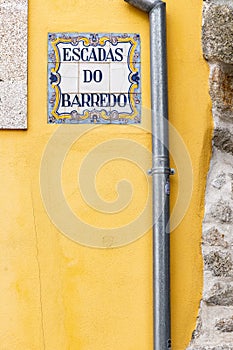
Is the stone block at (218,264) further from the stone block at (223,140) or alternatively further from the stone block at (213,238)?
the stone block at (223,140)

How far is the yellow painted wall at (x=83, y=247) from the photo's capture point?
→ 3.44m

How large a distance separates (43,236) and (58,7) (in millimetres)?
1053

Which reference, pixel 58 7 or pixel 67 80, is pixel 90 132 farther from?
pixel 58 7

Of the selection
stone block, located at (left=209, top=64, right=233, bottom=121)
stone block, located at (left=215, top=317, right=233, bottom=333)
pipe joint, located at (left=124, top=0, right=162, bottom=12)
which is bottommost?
stone block, located at (left=215, top=317, right=233, bottom=333)

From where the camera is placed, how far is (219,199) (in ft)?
11.9

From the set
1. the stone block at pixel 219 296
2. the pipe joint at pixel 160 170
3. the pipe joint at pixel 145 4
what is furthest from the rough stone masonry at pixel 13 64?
the stone block at pixel 219 296

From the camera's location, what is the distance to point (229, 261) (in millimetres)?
3557

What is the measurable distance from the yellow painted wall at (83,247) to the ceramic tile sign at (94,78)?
0.04 m

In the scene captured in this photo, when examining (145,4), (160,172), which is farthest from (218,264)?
(145,4)

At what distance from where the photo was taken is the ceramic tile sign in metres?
3.58

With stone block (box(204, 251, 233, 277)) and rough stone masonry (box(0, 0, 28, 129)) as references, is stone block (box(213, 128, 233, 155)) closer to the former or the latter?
stone block (box(204, 251, 233, 277))

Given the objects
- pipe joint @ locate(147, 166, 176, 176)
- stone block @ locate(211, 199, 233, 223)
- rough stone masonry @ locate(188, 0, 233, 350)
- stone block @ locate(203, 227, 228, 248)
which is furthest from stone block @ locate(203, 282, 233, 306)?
pipe joint @ locate(147, 166, 176, 176)

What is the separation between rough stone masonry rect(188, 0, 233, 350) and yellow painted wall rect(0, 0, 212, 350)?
4cm

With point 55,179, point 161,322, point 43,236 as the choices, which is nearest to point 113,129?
point 55,179
